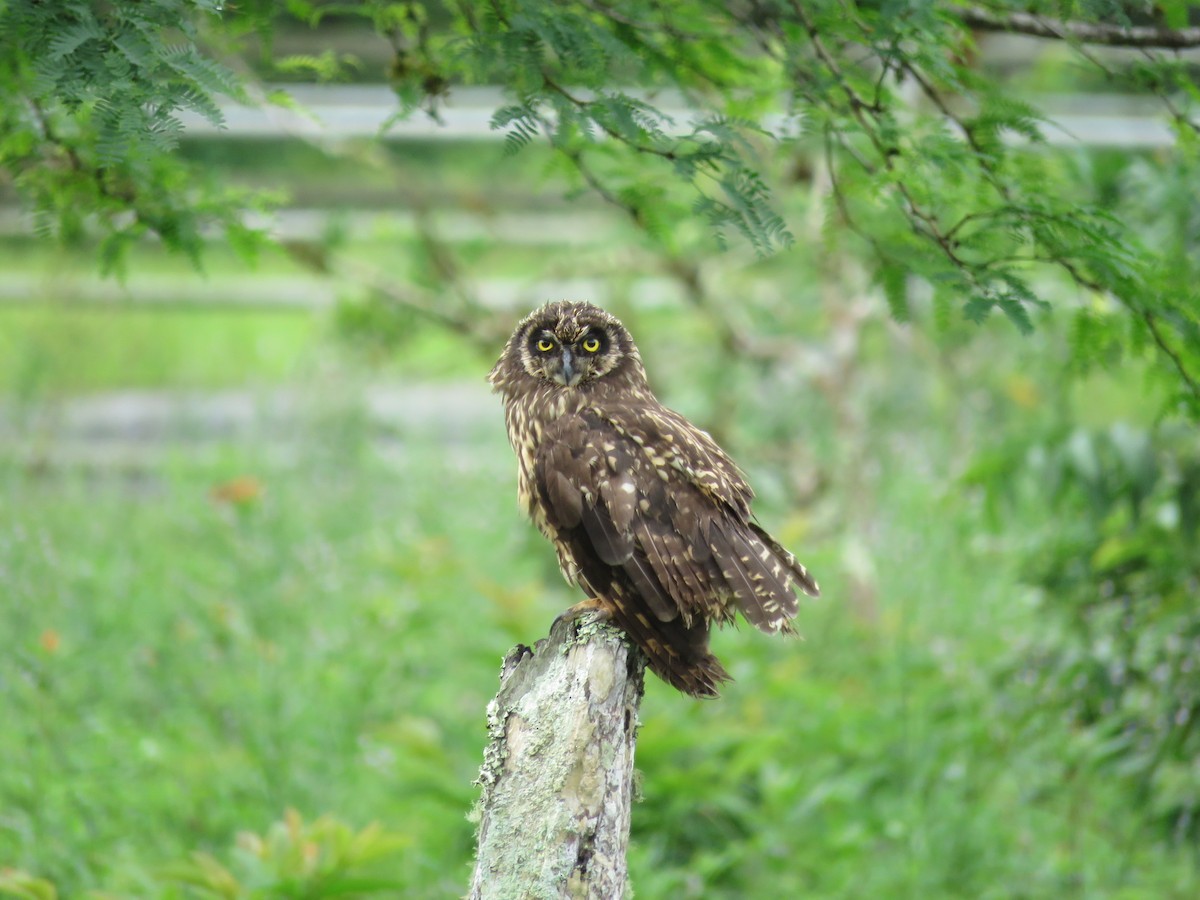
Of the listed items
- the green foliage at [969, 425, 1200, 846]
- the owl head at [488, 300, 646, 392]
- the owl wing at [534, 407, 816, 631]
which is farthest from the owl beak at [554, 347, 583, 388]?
the green foliage at [969, 425, 1200, 846]

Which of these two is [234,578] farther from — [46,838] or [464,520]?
[464,520]

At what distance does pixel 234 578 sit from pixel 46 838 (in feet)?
4.52

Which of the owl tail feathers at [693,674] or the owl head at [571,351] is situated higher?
the owl head at [571,351]

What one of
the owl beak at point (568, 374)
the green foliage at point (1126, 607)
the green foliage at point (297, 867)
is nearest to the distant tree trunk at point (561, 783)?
the green foliage at point (297, 867)

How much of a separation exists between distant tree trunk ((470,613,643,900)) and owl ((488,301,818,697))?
222mm

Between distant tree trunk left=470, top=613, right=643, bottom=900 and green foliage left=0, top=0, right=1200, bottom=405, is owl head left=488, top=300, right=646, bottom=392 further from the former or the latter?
distant tree trunk left=470, top=613, right=643, bottom=900

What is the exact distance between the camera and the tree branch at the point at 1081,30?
242 cm

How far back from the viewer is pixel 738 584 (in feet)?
8.21

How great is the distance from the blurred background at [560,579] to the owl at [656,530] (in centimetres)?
55

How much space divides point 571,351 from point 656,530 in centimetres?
61

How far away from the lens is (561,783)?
7.06ft

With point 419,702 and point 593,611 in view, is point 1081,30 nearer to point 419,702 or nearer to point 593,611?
point 593,611

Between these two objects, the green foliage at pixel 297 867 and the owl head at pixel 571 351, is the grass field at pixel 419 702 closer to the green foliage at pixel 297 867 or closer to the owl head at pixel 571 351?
the green foliage at pixel 297 867

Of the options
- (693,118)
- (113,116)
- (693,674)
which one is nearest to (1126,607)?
(693,674)
